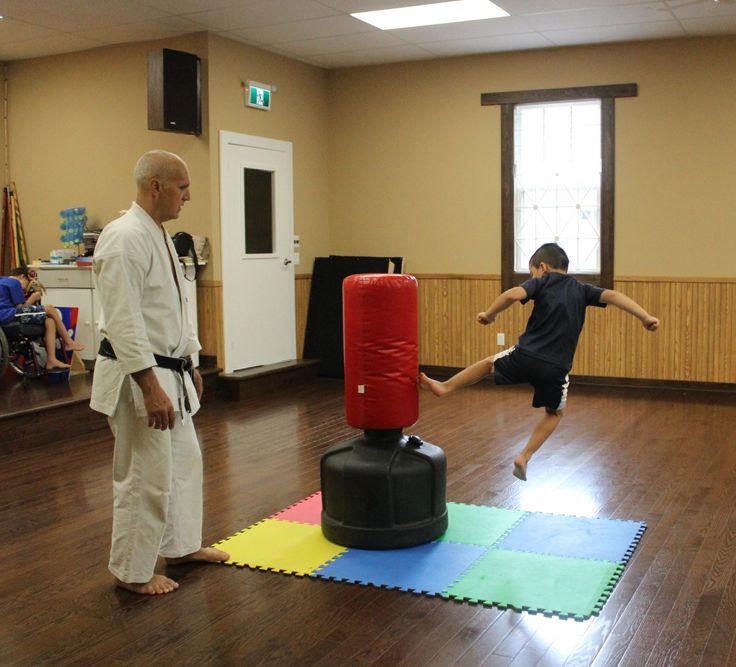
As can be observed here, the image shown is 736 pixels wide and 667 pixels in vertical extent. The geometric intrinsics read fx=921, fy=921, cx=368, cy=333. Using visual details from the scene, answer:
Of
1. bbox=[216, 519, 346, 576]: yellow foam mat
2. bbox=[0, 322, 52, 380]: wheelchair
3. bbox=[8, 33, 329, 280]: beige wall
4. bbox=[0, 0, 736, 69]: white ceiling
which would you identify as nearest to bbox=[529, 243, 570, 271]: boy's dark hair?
bbox=[216, 519, 346, 576]: yellow foam mat

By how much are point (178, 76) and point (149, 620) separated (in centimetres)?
498

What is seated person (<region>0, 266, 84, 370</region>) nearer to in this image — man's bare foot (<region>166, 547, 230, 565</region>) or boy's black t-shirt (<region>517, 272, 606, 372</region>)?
man's bare foot (<region>166, 547, 230, 565</region>)

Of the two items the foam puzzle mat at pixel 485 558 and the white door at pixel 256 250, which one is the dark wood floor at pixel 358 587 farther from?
the white door at pixel 256 250

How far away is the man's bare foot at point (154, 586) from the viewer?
130 inches


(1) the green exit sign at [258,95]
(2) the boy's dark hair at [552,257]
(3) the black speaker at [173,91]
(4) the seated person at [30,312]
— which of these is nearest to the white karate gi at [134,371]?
(2) the boy's dark hair at [552,257]

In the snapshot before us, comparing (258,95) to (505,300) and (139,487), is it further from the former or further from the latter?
(139,487)

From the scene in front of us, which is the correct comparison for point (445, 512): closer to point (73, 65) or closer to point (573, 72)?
point (573, 72)

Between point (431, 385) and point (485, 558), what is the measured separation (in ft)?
2.94

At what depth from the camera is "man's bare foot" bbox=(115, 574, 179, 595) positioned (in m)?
3.31

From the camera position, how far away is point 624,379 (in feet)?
25.8

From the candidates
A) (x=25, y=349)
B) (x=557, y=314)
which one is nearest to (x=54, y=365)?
(x=25, y=349)

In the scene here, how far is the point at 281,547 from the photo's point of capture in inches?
149

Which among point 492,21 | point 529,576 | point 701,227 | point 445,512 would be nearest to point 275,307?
point 492,21

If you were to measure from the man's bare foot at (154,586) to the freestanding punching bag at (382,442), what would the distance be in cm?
74
